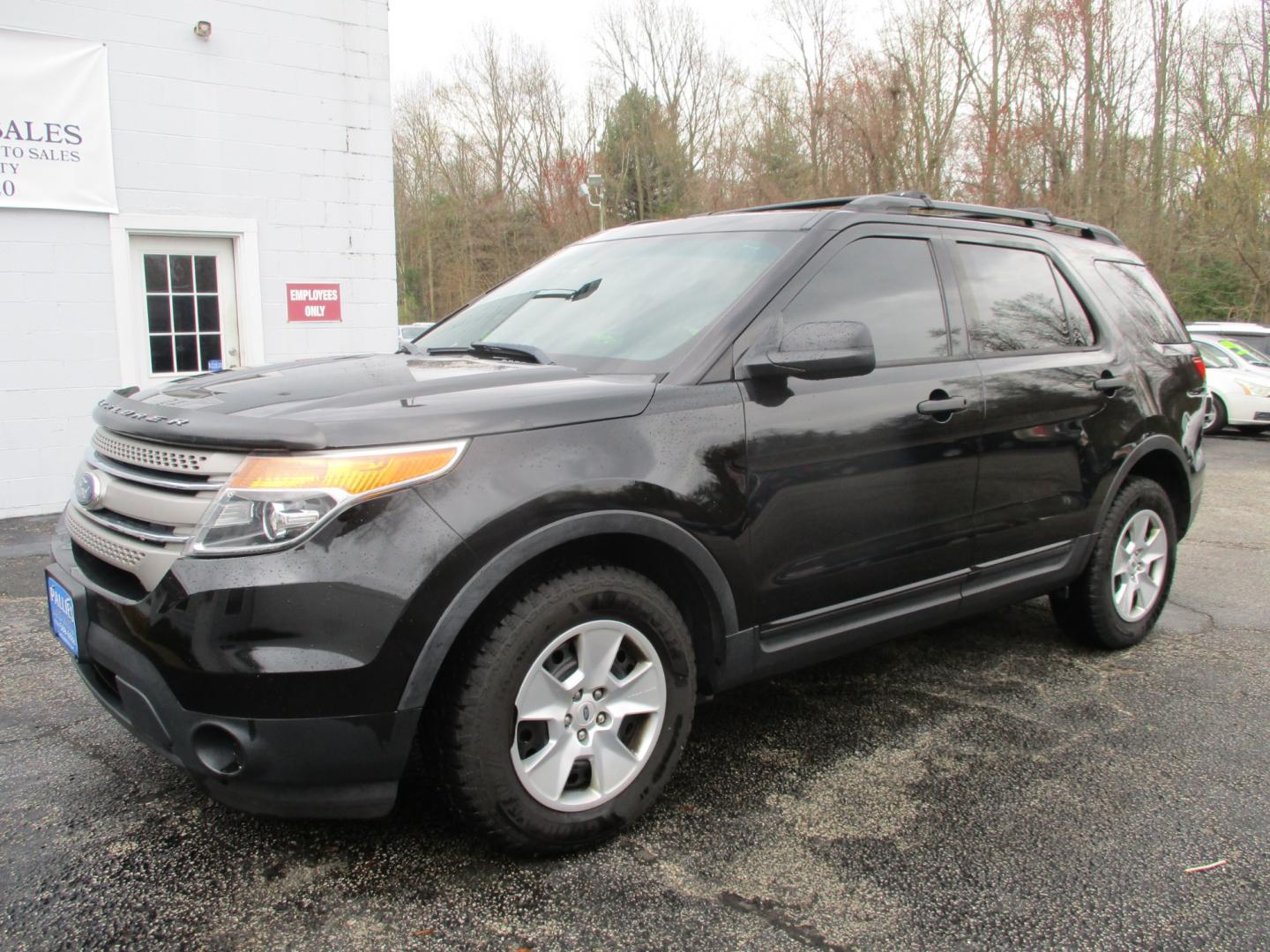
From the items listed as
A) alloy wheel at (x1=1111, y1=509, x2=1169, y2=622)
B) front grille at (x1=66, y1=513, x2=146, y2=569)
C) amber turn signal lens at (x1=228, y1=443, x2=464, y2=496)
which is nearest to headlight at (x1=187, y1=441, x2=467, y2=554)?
amber turn signal lens at (x1=228, y1=443, x2=464, y2=496)

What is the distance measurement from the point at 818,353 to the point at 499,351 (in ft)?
3.56

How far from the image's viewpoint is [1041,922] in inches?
91.7

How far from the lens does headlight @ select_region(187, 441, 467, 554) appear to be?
7.19 ft

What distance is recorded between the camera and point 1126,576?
436 cm

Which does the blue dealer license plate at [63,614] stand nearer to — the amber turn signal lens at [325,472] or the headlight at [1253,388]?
the amber turn signal lens at [325,472]

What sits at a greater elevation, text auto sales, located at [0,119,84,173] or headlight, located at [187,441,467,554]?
text auto sales, located at [0,119,84,173]

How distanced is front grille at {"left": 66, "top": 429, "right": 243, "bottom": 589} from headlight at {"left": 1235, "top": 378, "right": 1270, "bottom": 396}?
49.5 ft

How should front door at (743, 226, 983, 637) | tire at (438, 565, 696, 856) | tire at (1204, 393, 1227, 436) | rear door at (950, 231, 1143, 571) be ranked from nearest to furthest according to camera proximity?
tire at (438, 565, 696, 856), front door at (743, 226, 983, 637), rear door at (950, 231, 1143, 571), tire at (1204, 393, 1227, 436)

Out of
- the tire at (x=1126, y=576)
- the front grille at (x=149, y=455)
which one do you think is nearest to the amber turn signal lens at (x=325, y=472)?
the front grille at (x=149, y=455)

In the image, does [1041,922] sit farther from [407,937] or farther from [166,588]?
[166,588]

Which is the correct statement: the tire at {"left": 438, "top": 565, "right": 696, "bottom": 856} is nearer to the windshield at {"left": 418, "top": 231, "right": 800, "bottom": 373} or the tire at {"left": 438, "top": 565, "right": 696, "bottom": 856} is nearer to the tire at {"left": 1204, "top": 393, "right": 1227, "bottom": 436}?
the windshield at {"left": 418, "top": 231, "right": 800, "bottom": 373}

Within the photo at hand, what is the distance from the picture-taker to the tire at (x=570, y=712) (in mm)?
2369

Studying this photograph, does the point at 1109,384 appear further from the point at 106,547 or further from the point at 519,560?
the point at 106,547

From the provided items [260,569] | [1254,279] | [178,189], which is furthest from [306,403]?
[1254,279]
